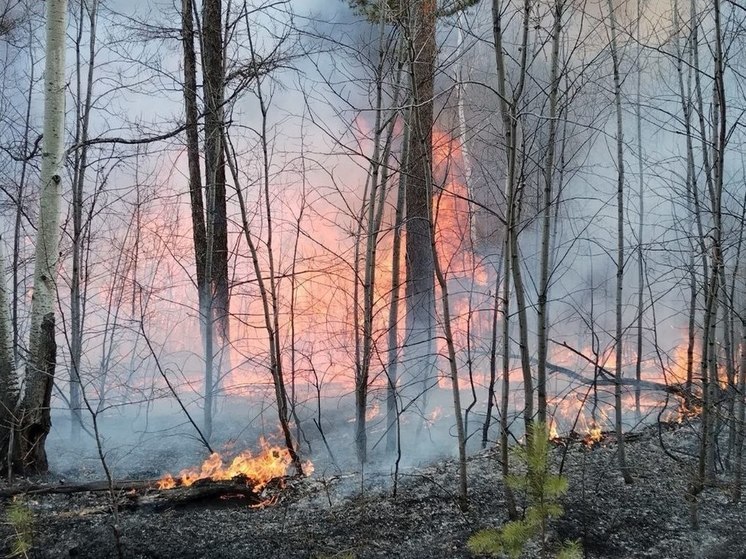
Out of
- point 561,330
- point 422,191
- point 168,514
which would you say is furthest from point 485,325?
point 168,514

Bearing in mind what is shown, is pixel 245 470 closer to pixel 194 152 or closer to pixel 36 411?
pixel 36 411

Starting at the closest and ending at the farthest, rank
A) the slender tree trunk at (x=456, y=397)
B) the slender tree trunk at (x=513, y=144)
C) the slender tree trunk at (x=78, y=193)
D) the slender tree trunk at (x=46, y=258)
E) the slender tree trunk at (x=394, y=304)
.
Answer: the slender tree trunk at (x=513, y=144) < the slender tree trunk at (x=456, y=397) < the slender tree trunk at (x=46, y=258) < the slender tree trunk at (x=394, y=304) < the slender tree trunk at (x=78, y=193)

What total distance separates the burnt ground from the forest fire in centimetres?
33

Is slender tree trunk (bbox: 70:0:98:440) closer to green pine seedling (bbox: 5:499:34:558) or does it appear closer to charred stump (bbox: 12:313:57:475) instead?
charred stump (bbox: 12:313:57:475)

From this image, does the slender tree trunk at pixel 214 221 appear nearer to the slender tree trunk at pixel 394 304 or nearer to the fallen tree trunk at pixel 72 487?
the fallen tree trunk at pixel 72 487

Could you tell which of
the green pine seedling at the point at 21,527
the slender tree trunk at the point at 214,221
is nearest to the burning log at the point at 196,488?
the green pine seedling at the point at 21,527

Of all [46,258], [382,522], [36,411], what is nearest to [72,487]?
[36,411]

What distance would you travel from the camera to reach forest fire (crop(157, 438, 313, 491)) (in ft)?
16.8

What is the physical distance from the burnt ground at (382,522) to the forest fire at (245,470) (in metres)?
0.33

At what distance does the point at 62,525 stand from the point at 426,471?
121 inches

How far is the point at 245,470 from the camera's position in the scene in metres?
5.51

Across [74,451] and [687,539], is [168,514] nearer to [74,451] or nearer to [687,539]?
[74,451]

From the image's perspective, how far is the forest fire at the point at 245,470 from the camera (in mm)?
5114

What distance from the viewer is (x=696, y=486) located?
448 cm
